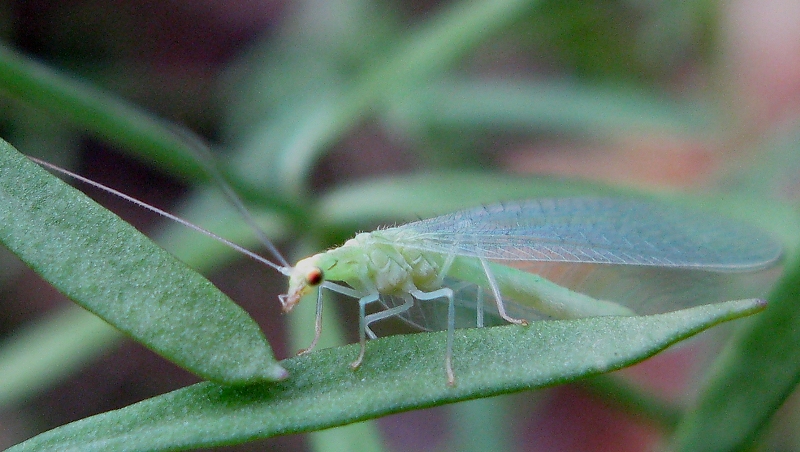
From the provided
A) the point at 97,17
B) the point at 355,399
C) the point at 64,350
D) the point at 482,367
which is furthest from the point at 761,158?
the point at 97,17

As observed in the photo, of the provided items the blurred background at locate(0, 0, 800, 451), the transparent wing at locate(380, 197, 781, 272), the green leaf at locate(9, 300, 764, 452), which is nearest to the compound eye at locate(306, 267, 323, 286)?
the transparent wing at locate(380, 197, 781, 272)

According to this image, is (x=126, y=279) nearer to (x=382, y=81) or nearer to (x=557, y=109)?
(x=382, y=81)

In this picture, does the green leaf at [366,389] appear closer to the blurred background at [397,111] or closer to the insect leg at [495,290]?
the insect leg at [495,290]

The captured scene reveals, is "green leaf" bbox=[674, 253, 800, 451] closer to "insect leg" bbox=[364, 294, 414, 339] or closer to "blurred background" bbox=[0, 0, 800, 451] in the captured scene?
"insect leg" bbox=[364, 294, 414, 339]

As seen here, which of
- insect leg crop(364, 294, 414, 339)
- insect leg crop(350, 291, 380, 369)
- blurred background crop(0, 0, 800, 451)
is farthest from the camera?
blurred background crop(0, 0, 800, 451)

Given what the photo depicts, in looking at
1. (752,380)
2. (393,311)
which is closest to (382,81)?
(393,311)

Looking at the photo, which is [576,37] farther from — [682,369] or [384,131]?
[682,369]

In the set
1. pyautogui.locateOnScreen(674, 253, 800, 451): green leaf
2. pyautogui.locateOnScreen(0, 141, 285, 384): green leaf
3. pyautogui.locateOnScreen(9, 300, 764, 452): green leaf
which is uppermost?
pyautogui.locateOnScreen(0, 141, 285, 384): green leaf
